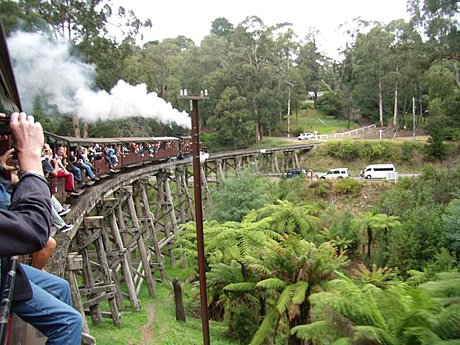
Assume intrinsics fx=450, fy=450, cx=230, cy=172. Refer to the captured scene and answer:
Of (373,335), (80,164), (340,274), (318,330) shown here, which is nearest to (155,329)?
(80,164)

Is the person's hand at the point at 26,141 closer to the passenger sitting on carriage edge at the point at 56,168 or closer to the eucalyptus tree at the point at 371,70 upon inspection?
the passenger sitting on carriage edge at the point at 56,168

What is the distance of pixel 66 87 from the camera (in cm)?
2127

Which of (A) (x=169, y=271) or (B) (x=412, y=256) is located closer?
(B) (x=412, y=256)

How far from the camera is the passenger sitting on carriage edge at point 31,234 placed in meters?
1.61

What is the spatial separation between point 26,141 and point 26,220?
42cm

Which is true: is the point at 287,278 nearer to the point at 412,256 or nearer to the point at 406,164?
the point at 412,256

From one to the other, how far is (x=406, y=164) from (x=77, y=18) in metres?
26.1

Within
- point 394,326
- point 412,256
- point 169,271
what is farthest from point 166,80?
point 394,326

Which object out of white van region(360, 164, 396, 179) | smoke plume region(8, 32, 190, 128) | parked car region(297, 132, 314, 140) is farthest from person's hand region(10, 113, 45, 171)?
parked car region(297, 132, 314, 140)

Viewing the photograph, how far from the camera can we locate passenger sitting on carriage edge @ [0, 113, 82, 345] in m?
1.61

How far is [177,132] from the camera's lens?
42.8 metres

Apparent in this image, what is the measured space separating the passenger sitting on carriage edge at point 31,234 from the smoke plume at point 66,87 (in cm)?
1576

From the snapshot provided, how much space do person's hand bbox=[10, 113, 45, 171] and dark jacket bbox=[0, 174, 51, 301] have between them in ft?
0.25

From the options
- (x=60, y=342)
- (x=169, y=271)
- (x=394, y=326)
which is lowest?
(x=169, y=271)
